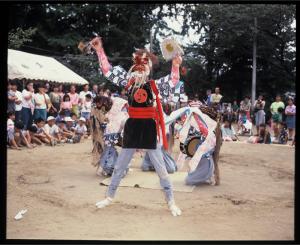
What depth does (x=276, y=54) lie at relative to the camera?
1905 centimetres

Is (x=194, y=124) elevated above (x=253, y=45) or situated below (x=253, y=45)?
below

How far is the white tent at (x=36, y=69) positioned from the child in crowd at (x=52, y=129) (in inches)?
125

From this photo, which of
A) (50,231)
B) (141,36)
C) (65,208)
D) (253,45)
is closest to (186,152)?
(65,208)

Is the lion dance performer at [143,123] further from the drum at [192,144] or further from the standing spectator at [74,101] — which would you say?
→ the standing spectator at [74,101]

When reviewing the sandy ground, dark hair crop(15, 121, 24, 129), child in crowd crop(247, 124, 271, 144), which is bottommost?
the sandy ground

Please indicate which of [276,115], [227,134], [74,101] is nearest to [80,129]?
[74,101]

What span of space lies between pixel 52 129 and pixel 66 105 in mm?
919

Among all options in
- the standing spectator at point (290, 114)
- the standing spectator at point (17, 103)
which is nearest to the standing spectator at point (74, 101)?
the standing spectator at point (17, 103)

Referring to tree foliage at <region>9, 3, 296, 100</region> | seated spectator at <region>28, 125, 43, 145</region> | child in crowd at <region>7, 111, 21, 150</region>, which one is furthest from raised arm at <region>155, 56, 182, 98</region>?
tree foliage at <region>9, 3, 296, 100</region>

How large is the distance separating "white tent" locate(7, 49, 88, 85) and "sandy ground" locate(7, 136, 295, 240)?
19.8ft

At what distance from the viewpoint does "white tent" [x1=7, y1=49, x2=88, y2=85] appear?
13617mm

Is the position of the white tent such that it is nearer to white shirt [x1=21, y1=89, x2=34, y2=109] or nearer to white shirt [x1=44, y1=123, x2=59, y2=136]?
white shirt [x1=44, y1=123, x2=59, y2=136]

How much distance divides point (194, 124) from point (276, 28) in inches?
527
